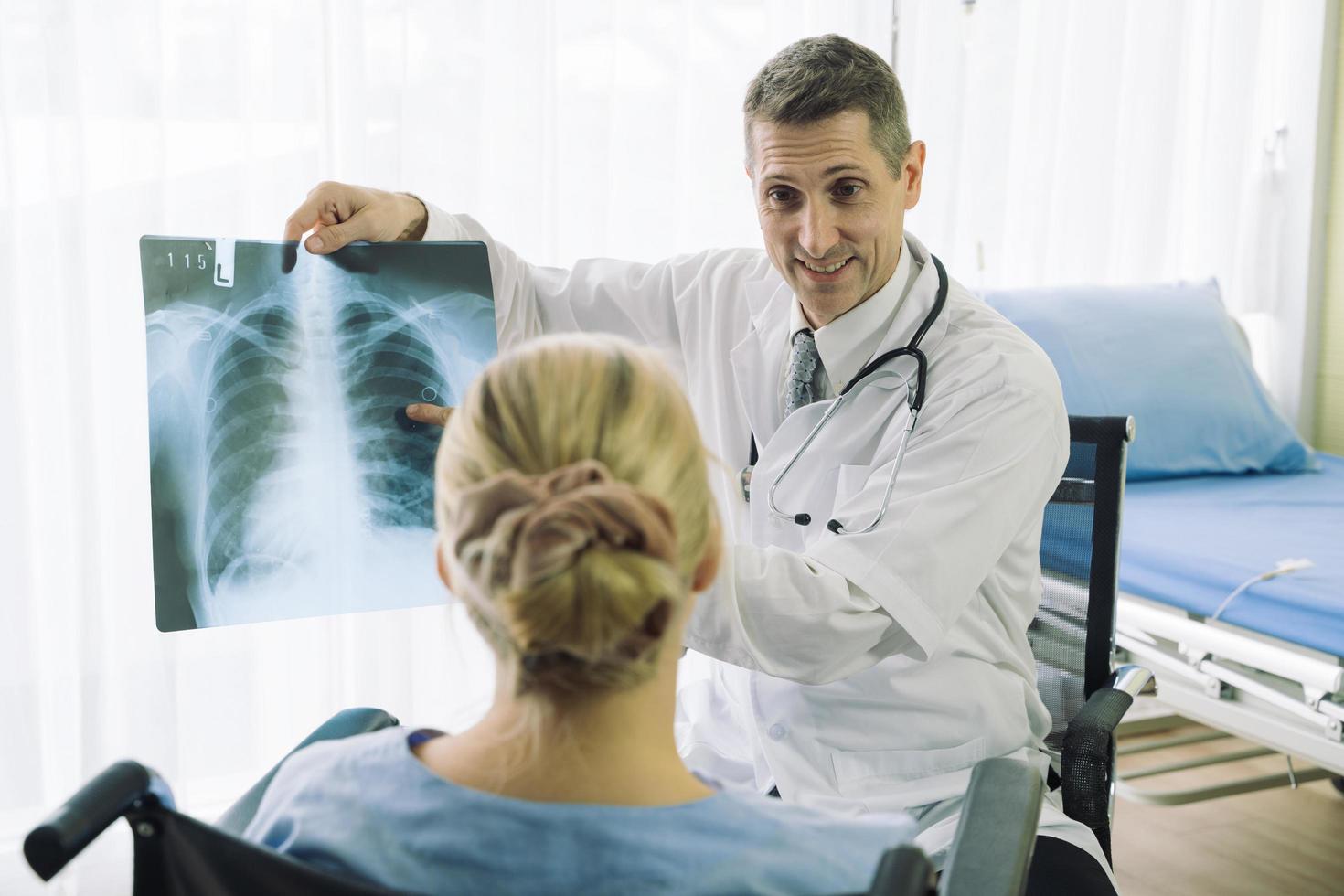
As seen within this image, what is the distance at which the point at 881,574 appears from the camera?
1141 mm

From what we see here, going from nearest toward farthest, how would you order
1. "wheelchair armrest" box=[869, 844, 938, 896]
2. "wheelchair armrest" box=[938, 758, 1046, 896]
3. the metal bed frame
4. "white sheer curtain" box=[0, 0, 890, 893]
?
"wheelchair armrest" box=[869, 844, 938, 896], "wheelchair armrest" box=[938, 758, 1046, 896], the metal bed frame, "white sheer curtain" box=[0, 0, 890, 893]

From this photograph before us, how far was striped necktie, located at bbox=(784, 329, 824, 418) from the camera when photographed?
4.78 ft

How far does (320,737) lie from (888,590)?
0.56 meters

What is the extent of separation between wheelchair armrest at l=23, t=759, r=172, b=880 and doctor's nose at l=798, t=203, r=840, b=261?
945mm

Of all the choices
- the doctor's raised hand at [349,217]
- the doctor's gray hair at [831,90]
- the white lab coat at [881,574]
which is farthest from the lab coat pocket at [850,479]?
the doctor's raised hand at [349,217]

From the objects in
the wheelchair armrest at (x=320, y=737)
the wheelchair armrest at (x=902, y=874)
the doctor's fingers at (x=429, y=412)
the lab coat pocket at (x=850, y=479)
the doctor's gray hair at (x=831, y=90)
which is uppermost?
the doctor's gray hair at (x=831, y=90)

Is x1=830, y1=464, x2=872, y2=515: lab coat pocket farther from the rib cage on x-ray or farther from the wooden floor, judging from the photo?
the wooden floor

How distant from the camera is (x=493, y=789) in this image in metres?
0.68

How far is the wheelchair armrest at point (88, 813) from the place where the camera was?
2.21ft

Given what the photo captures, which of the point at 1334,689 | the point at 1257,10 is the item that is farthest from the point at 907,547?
the point at 1257,10

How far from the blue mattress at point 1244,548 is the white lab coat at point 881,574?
76 centimetres

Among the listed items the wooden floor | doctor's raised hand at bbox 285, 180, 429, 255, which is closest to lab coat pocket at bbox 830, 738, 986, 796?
doctor's raised hand at bbox 285, 180, 429, 255

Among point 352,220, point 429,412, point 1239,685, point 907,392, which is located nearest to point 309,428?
point 429,412

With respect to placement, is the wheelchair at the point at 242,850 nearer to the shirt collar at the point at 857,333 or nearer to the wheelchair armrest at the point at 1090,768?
the wheelchair armrest at the point at 1090,768
